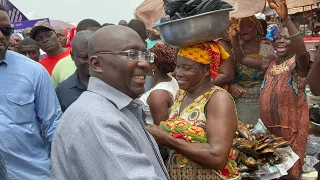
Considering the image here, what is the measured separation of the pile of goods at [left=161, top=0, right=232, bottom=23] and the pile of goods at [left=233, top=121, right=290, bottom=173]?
1.04 meters

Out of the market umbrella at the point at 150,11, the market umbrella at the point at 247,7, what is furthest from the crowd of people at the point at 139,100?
the market umbrella at the point at 150,11

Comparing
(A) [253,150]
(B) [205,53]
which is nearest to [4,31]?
(B) [205,53]

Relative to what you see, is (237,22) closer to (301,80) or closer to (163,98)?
(301,80)

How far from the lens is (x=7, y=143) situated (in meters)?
3.13

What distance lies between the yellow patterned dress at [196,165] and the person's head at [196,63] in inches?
4.6

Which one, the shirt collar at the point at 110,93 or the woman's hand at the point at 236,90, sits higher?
the shirt collar at the point at 110,93

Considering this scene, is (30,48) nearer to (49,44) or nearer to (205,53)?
(49,44)

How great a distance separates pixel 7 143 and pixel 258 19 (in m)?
3.20

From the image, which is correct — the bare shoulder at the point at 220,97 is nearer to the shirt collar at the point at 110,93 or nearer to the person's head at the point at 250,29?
the shirt collar at the point at 110,93

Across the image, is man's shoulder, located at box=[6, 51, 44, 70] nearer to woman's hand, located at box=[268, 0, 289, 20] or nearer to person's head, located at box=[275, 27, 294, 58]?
woman's hand, located at box=[268, 0, 289, 20]

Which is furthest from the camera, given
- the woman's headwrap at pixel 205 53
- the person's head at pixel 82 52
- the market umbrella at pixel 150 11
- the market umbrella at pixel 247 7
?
the market umbrella at pixel 150 11

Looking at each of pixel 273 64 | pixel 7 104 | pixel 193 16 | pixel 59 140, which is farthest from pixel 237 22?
pixel 59 140

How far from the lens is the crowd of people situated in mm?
1773

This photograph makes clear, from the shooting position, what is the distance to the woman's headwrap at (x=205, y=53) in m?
2.93
